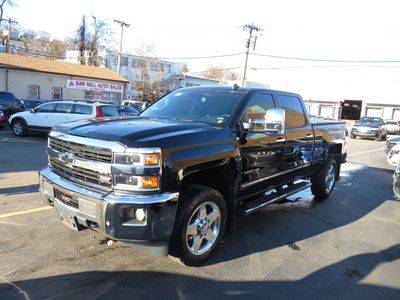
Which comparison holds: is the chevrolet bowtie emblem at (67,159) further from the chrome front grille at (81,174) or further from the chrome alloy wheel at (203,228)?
the chrome alloy wheel at (203,228)

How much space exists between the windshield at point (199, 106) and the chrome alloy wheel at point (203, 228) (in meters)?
1.07

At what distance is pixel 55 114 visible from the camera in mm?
16531

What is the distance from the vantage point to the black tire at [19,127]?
16922 mm

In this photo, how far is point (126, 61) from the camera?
2564 inches

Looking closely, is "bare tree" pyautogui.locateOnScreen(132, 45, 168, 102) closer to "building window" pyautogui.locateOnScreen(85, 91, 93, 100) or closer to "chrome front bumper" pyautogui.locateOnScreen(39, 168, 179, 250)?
"building window" pyautogui.locateOnScreen(85, 91, 93, 100)

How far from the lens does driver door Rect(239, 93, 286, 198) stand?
5.19 metres

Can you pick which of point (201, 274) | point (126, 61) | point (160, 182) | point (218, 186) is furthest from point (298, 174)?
point (126, 61)

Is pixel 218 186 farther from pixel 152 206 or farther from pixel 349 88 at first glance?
pixel 349 88

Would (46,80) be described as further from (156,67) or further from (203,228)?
(203,228)

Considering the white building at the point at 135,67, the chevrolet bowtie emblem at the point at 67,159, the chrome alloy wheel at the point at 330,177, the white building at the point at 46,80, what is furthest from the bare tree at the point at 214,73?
the chevrolet bowtie emblem at the point at 67,159

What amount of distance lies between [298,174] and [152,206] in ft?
12.3

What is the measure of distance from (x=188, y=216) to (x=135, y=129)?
41.3 inches

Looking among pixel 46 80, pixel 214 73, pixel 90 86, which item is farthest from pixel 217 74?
pixel 46 80

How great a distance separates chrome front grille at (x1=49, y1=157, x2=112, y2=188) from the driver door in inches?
69.1
